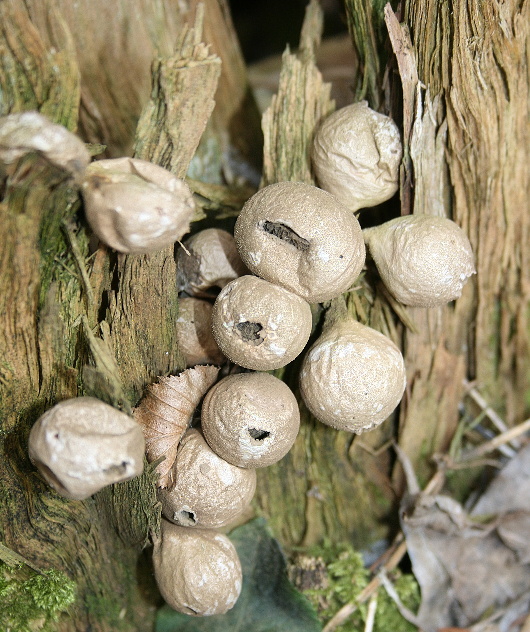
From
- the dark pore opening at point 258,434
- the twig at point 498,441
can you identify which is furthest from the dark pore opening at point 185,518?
the twig at point 498,441

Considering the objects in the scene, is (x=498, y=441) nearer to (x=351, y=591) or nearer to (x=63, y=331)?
(x=351, y=591)

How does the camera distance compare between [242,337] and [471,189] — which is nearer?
[242,337]

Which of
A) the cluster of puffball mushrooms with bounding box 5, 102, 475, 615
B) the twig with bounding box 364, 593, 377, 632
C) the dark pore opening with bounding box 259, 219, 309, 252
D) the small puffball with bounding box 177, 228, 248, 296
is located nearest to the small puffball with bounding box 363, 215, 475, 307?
the cluster of puffball mushrooms with bounding box 5, 102, 475, 615

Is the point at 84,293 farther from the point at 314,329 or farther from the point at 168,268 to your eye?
the point at 314,329

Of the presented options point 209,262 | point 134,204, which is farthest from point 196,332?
point 134,204

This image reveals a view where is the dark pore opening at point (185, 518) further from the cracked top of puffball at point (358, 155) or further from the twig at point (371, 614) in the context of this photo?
the cracked top of puffball at point (358, 155)

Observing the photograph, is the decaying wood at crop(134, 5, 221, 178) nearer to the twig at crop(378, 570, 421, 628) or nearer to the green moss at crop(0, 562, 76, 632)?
the green moss at crop(0, 562, 76, 632)
